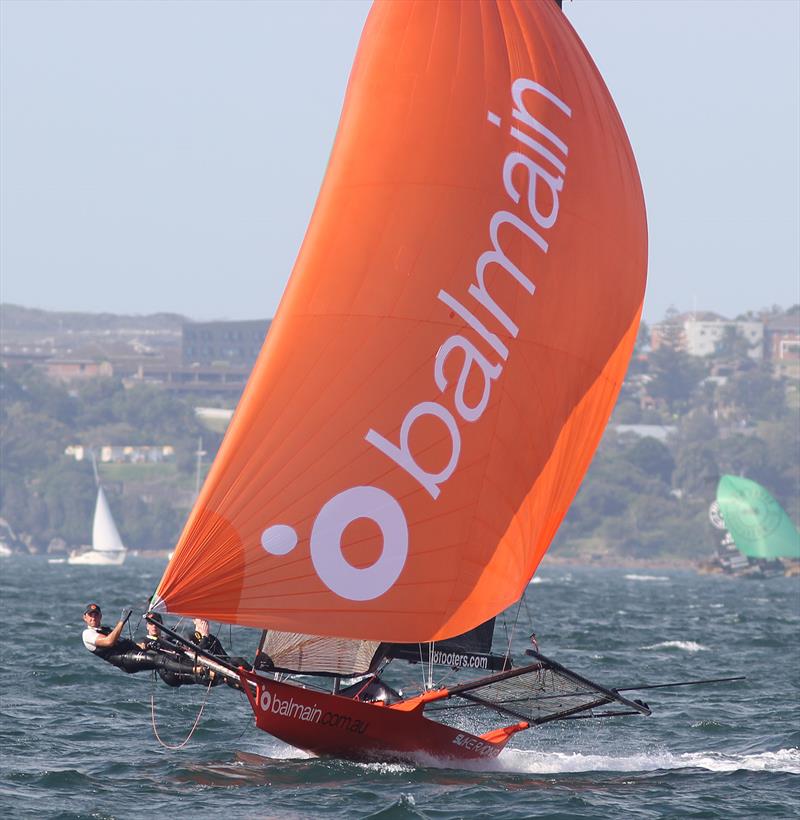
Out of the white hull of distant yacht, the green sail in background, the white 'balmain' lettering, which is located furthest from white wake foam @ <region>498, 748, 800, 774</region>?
the white hull of distant yacht

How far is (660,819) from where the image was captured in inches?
516

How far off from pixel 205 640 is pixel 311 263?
324 cm

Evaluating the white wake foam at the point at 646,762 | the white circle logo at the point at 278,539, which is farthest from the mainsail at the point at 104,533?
the white circle logo at the point at 278,539

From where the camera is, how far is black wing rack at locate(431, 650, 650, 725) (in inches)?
563

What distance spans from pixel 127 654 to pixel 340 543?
6.62ft

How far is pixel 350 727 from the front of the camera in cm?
1441

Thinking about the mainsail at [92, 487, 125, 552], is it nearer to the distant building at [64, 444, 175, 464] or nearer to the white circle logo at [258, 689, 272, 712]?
the distant building at [64, 444, 175, 464]

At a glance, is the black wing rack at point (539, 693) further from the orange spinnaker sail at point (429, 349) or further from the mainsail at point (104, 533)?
the mainsail at point (104, 533)

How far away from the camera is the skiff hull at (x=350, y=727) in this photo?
14156 mm

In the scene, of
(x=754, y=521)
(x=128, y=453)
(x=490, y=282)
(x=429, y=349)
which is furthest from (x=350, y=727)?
(x=128, y=453)

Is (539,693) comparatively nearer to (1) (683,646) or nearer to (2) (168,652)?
(2) (168,652)

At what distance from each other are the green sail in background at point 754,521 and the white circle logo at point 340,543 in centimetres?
7448

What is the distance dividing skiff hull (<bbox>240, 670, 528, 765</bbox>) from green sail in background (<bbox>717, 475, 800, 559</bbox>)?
7334cm

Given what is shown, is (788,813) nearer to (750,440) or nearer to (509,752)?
(509,752)
